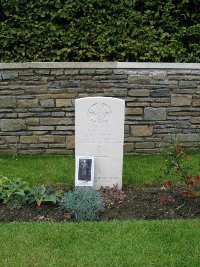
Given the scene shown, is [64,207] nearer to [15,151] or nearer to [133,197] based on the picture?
[133,197]

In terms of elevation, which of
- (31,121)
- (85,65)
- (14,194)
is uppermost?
(85,65)

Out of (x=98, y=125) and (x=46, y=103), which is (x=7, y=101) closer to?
(x=46, y=103)

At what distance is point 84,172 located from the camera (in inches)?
210

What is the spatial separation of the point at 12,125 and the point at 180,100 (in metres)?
2.31

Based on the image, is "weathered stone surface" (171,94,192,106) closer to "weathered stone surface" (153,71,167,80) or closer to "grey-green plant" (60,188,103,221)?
"weathered stone surface" (153,71,167,80)

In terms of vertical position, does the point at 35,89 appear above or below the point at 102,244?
above

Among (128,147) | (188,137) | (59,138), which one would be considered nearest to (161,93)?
(188,137)

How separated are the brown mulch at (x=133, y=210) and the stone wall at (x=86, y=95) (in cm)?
193

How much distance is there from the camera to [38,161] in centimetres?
680

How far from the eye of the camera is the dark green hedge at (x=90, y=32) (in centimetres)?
721

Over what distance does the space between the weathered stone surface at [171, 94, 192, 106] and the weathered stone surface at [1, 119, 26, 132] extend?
2.06 meters

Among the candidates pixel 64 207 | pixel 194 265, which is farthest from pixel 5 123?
pixel 194 265

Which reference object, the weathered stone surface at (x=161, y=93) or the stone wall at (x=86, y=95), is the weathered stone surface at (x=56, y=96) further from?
the weathered stone surface at (x=161, y=93)

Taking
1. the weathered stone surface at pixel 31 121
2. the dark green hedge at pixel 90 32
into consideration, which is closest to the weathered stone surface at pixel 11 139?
the weathered stone surface at pixel 31 121
